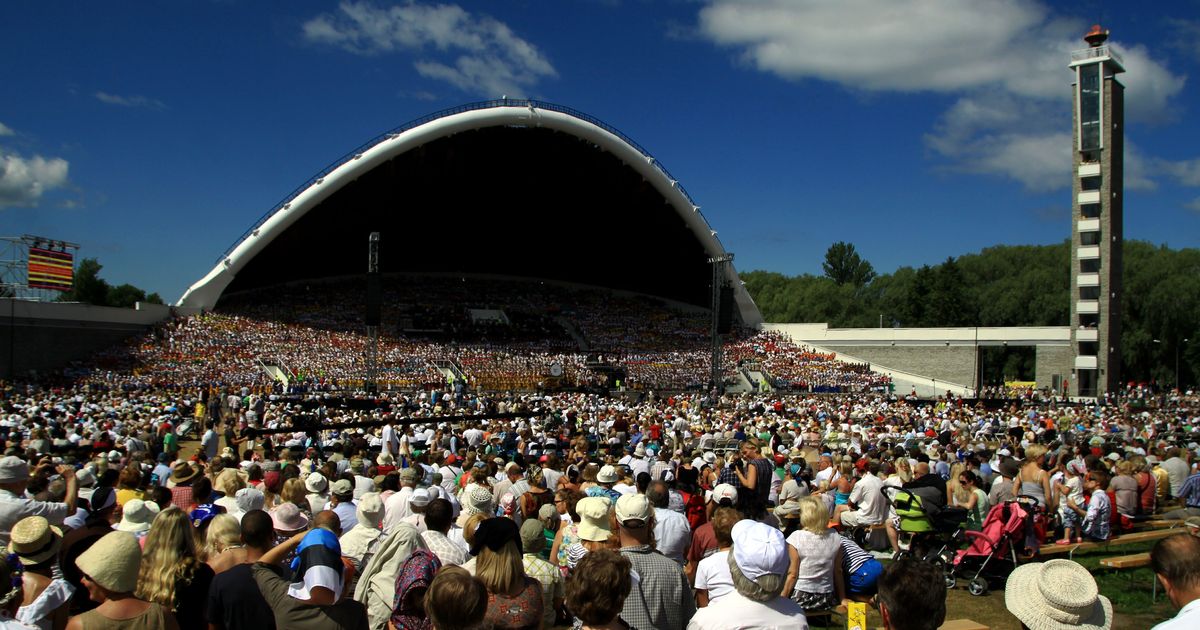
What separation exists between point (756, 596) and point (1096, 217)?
50334mm

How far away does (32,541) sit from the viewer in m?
4.14

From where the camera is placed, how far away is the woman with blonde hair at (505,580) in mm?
3730

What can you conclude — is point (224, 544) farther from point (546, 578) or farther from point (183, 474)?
point (183, 474)

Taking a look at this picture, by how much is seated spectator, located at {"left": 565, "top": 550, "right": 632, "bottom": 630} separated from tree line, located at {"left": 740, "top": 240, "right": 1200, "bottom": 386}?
190ft

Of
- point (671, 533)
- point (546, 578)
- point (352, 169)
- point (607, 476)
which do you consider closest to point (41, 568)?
point (546, 578)

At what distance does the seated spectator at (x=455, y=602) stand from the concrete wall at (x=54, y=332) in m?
37.5

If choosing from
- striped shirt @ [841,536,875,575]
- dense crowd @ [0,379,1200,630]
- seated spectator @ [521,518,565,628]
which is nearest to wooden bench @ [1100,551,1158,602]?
dense crowd @ [0,379,1200,630]

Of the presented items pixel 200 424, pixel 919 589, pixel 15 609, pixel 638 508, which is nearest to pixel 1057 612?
pixel 919 589

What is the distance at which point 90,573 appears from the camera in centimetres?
332

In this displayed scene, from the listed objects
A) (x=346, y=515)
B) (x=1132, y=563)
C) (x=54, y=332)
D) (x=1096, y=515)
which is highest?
(x=54, y=332)

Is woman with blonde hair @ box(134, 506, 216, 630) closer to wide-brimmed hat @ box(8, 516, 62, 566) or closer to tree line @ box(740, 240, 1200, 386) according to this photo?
wide-brimmed hat @ box(8, 516, 62, 566)

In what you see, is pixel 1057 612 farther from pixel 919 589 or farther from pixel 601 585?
pixel 601 585

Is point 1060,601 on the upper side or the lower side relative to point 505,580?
upper

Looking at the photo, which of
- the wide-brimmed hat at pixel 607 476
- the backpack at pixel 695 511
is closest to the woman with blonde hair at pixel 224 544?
the wide-brimmed hat at pixel 607 476
